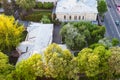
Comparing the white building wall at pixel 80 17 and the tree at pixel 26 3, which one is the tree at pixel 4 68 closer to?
the tree at pixel 26 3

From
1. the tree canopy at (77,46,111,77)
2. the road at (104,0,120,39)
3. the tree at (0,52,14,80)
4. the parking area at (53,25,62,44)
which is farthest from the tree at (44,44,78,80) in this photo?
the road at (104,0,120,39)

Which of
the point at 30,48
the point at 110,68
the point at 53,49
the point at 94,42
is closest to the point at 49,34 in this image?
the point at 30,48

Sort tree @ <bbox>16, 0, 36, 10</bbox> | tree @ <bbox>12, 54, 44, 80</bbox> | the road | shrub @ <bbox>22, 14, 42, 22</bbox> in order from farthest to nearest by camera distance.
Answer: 1. shrub @ <bbox>22, 14, 42, 22</bbox>
2. tree @ <bbox>16, 0, 36, 10</bbox>
3. the road
4. tree @ <bbox>12, 54, 44, 80</bbox>

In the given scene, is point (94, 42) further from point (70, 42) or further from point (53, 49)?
point (53, 49)

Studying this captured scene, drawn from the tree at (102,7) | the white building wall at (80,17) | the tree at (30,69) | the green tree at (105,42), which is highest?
the tree at (102,7)

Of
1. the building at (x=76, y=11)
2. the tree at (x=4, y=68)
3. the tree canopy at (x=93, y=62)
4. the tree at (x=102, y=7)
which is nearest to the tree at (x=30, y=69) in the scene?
the tree at (x=4, y=68)

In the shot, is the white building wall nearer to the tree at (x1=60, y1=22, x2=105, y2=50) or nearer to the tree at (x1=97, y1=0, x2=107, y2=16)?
the tree at (x1=97, y1=0, x2=107, y2=16)
